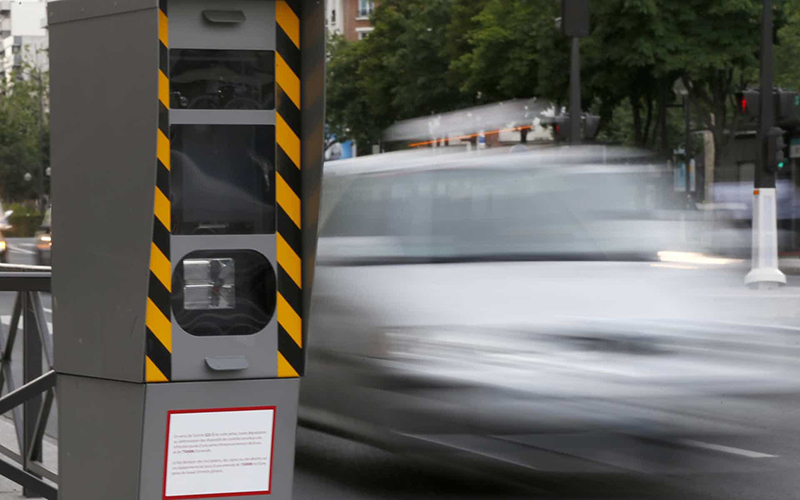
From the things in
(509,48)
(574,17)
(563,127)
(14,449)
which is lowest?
(14,449)

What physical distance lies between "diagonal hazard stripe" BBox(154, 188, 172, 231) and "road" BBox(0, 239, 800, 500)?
2023 mm

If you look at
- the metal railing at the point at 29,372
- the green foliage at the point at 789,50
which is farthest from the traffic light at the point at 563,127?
the metal railing at the point at 29,372

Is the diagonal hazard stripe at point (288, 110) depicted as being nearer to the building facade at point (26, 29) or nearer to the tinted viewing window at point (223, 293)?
the tinted viewing window at point (223, 293)

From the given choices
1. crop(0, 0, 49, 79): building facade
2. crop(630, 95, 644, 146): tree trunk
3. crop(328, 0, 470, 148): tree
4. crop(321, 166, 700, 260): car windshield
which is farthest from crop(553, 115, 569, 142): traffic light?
crop(328, 0, 470, 148): tree

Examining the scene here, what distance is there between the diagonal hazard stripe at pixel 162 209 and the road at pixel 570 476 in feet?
6.64

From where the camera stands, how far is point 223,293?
3.86 meters

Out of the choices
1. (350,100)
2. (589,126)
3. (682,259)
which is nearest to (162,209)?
(682,259)

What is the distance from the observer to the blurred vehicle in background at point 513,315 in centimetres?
557

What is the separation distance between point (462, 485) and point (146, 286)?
262 centimetres

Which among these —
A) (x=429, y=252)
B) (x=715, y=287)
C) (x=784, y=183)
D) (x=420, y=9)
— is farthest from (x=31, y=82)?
(x=420, y=9)

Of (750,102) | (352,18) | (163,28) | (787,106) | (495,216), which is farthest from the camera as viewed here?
(352,18)

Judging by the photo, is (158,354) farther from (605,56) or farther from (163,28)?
(605,56)

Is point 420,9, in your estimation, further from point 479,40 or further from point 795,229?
point 795,229

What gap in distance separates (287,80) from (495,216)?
2835mm
